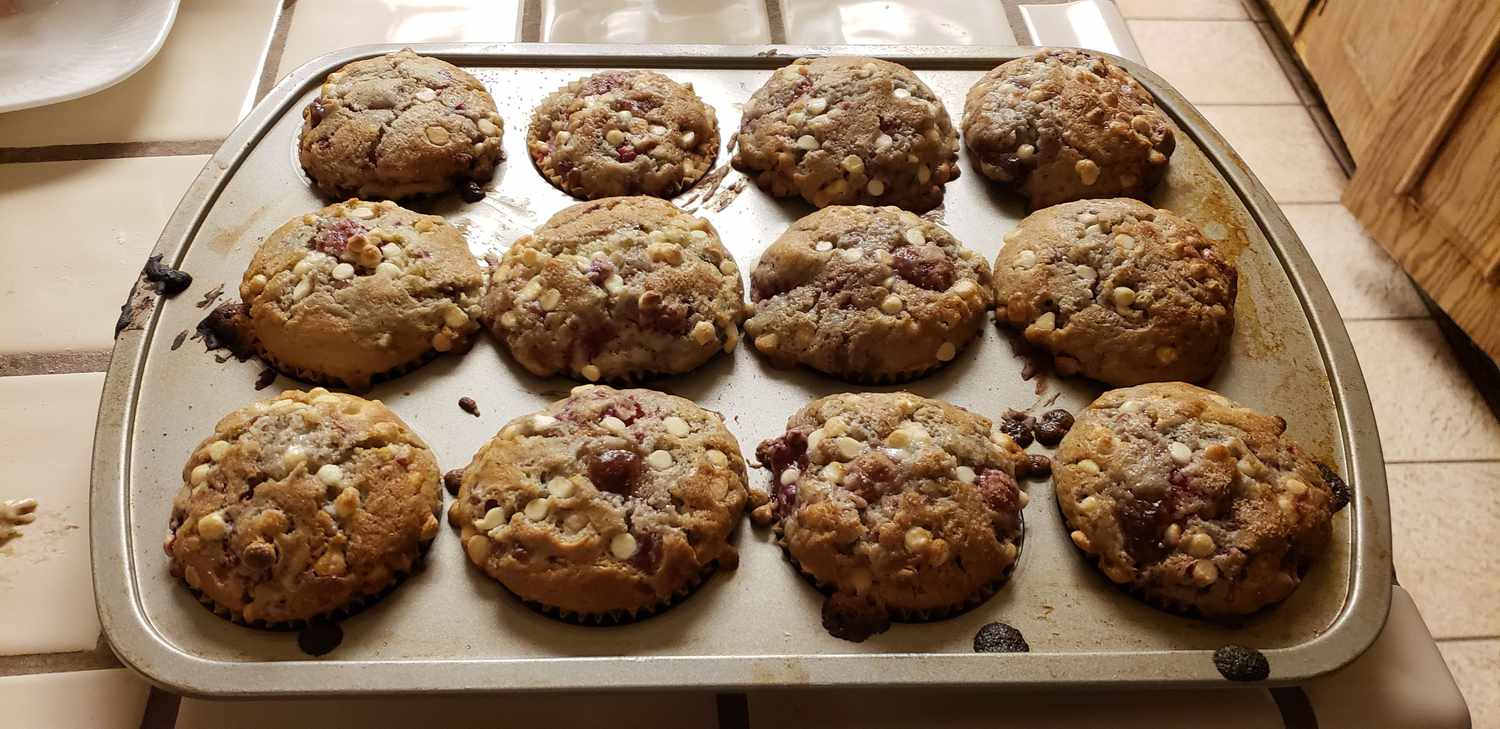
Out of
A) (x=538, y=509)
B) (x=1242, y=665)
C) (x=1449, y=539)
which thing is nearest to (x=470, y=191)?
(x=538, y=509)

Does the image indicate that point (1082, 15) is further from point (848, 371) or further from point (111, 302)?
point (111, 302)

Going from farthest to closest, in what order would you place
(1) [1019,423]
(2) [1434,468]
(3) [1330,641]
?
(2) [1434,468], (1) [1019,423], (3) [1330,641]

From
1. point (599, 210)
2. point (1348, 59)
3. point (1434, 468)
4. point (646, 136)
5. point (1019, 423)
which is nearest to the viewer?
point (1019, 423)

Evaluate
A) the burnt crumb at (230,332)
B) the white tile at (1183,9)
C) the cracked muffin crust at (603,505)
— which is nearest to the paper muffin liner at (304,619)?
the cracked muffin crust at (603,505)

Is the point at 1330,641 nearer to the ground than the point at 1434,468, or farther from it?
farther from it

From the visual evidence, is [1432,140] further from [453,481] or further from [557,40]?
[453,481]

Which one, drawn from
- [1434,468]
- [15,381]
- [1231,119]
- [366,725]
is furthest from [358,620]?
[1231,119]

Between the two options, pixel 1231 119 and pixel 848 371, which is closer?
pixel 848 371

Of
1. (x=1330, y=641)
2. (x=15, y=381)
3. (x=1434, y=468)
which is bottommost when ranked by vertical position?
(x=1434, y=468)
